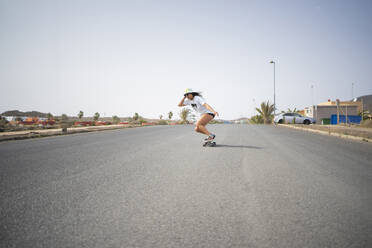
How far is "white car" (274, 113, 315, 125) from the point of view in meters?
28.2

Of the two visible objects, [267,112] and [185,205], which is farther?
[267,112]

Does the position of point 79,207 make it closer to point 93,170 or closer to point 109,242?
point 109,242

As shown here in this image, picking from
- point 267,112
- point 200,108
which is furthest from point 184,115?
point 200,108

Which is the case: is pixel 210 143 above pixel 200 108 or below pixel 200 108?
below

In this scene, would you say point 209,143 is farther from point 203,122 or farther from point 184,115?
point 184,115

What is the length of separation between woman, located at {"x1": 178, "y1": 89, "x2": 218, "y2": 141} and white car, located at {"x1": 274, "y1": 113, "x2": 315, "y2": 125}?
2346cm

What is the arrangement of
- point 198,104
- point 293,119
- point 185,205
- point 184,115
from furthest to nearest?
point 184,115, point 293,119, point 198,104, point 185,205

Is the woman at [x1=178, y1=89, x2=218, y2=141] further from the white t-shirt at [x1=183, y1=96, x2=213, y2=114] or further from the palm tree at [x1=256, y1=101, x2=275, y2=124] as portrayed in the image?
the palm tree at [x1=256, y1=101, x2=275, y2=124]

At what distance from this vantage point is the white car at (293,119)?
92.4 ft

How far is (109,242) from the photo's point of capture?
1849 millimetres

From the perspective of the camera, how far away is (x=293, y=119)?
28281 millimetres

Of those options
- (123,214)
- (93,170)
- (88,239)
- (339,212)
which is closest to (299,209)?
(339,212)

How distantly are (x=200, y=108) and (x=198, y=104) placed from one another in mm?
213

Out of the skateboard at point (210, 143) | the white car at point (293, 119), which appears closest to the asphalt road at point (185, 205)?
the skateboard at point (210, 143)
